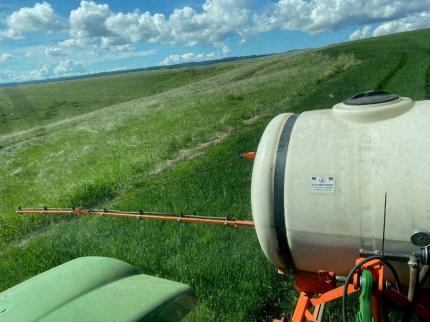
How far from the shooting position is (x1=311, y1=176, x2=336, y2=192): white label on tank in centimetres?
400

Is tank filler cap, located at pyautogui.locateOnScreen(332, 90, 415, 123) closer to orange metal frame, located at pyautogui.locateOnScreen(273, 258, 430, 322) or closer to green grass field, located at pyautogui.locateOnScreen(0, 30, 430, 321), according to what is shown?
orange metal frame, located at pyautogui.locateOnScreen(273, 258, 430, 322)

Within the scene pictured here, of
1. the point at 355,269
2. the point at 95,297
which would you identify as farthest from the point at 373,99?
the point at 95,297

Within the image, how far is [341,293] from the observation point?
411 cm

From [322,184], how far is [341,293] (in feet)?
3.09

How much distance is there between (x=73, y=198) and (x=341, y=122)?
998cm

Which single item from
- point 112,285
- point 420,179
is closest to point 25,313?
point 112,285

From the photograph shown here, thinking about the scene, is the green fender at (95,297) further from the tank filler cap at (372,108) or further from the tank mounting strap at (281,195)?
the tank filler cap at (372,108)

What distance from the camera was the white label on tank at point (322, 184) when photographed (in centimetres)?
400

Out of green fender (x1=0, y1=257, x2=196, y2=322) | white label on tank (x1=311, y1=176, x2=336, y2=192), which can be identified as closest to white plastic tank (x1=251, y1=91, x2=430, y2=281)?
white label on tank (x1=311, y1=176, x2=336, y2=192)

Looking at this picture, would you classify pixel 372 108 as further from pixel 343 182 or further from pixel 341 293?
pixel 341 293

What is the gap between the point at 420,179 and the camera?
144 inches

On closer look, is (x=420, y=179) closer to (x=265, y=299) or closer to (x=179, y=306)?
(x=179, y=306)

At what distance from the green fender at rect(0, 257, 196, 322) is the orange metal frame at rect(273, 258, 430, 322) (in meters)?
1.32

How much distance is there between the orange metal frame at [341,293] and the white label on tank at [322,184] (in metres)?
0.64
